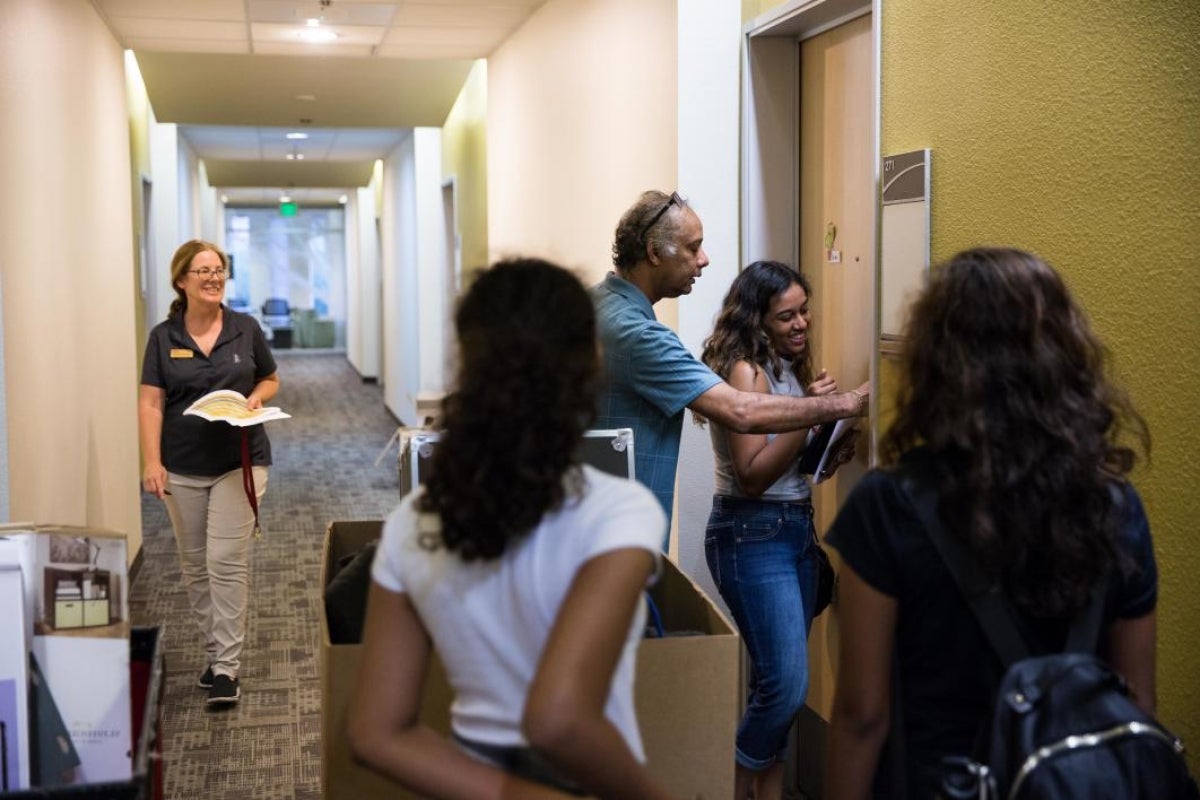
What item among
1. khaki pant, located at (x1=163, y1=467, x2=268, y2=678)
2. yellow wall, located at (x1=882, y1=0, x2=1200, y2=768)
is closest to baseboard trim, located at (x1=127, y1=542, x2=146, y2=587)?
khaki pant, located at (x1=163, y1=467, x2=268, y2=678)

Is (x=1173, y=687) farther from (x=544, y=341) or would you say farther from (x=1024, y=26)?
(x=544, y=341)

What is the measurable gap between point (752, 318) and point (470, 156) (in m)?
6.18

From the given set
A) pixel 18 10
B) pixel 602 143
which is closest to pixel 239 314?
pixel 18 10

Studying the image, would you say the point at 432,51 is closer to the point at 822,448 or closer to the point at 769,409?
the point at 822,448

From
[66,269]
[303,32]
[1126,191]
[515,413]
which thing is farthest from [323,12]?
[515,413]

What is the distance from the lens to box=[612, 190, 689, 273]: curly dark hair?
2.70m

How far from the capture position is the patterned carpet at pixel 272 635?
12.4ft

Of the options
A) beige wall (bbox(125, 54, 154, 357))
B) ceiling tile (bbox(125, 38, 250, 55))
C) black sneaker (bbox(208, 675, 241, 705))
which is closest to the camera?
black sneaker (bbox(208, 675, 241, 705))

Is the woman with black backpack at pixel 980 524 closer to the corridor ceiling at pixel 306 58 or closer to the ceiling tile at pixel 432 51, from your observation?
the corridor ceiling at pixel 306 58

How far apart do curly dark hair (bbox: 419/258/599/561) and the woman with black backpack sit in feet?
1.27

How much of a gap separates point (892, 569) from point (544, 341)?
485 mm

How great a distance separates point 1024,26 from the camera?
Result: 2.26 metres

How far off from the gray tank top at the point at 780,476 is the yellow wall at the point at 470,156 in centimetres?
471

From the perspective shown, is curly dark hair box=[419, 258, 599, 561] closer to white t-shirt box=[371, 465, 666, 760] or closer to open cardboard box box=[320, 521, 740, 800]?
white t-shirt box=[371, 465, 666, 760]
